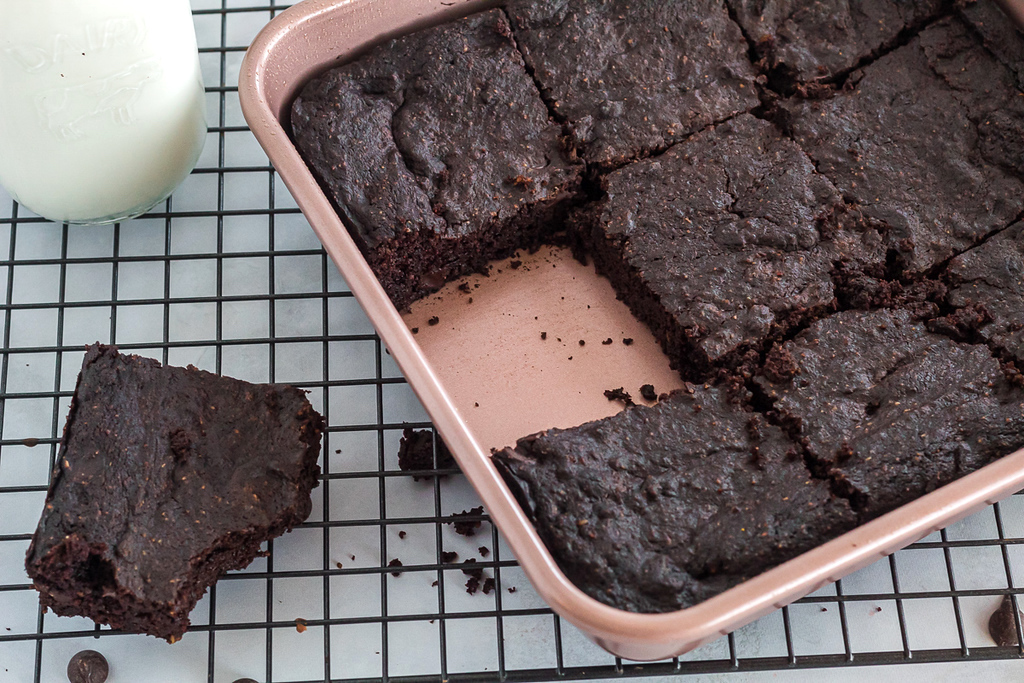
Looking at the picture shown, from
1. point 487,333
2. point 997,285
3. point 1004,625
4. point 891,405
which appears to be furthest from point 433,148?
point 1004,625

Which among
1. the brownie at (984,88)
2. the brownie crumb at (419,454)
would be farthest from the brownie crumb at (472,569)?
the brownie at (984,88)

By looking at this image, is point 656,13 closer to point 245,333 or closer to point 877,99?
point 877,99

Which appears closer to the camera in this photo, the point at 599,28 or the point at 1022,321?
the point at 1022,321

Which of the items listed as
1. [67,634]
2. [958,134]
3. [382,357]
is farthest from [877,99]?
[67,634]

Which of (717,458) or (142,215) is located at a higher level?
(717,458)

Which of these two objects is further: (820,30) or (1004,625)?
(820,30)

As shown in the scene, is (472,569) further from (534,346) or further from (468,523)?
(534,346)

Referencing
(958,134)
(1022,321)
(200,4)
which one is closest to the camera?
(1022,321)

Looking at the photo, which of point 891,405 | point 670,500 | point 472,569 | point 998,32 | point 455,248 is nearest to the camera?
point 670,500
